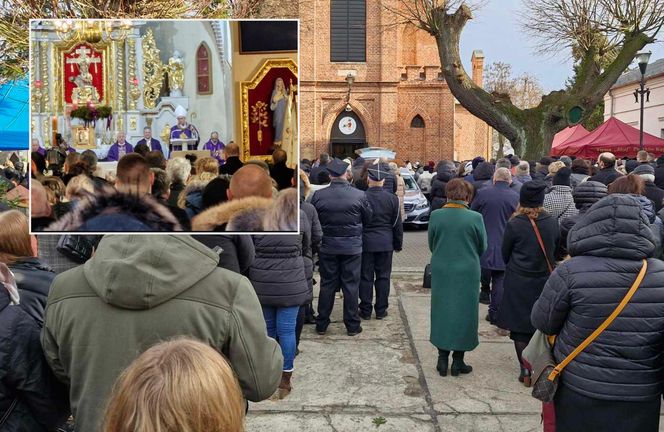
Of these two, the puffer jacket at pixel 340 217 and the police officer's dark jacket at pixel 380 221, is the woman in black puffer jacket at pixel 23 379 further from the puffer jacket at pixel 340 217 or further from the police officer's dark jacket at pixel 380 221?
the police officer's dark jacket at pixel 380 221

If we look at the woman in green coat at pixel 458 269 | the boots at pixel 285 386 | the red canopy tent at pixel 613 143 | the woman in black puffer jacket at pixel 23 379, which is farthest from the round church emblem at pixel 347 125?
the woman in black puffer jacket at pixel 23 379

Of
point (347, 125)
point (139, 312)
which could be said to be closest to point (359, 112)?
point (347, 125)

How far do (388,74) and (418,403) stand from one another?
29322 millimetres

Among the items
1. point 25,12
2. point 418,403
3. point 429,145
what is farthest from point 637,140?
point 25,12

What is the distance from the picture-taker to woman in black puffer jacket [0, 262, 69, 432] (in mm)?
2527

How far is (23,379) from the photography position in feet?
8.33

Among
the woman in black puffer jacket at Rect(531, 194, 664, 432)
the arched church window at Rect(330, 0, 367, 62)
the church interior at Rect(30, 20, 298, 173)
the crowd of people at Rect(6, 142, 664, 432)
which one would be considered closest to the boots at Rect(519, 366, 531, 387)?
the crowd of people at Rect(6, 142, 664, 432)

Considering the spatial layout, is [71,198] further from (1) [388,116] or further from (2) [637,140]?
(1) [388,116]

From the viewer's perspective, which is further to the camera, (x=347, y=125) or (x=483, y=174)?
(x=347, y=125)

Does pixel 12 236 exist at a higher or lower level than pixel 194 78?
lower

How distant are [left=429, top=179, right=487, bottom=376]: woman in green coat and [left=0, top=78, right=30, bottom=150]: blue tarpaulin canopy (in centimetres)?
493

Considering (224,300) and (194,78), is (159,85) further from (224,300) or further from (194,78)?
(224,300)

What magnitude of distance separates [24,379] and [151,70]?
1.33m

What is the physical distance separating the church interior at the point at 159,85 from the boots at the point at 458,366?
13.8 feet
